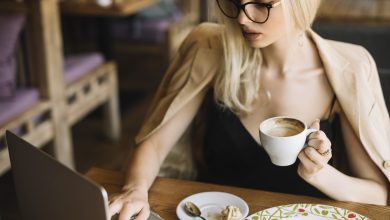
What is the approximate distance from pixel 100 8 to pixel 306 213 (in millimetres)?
2241

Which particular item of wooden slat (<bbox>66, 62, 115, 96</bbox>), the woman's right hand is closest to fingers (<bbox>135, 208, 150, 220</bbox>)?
the woman's right hand

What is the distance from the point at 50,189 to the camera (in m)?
0.91

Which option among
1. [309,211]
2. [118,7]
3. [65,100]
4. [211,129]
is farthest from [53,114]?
[309,211]

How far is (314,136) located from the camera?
107 cm

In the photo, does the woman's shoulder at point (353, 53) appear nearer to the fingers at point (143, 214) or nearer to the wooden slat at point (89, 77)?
the fingers at point (143, 214)

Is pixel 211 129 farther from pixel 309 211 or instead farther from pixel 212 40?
pixel 309 211

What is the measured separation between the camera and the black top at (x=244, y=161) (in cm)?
147

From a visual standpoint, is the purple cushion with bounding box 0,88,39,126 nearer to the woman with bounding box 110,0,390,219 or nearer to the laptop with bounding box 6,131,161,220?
the woman with bounding box 110,0,390,219

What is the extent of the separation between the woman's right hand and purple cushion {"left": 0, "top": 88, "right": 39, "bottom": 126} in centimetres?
138

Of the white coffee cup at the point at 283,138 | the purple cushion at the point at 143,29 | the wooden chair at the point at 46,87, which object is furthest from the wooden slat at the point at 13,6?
the white coffee cup at the point at 283,138

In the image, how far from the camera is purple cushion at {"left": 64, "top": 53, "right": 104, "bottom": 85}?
296cm

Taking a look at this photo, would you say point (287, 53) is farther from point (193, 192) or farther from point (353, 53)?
point (193, 192)

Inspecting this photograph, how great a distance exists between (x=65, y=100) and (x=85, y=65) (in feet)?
1.03

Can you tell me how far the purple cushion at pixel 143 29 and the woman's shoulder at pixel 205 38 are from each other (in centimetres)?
225
